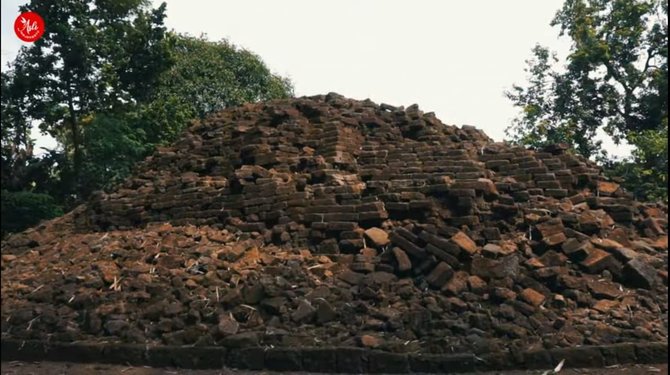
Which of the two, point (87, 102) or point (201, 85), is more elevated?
point (201, 85)

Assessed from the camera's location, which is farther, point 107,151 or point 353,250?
point 107,151

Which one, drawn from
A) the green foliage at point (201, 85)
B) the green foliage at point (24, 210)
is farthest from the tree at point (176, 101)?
the green foliage at point (24, 210)

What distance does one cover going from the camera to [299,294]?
6094 millimetres

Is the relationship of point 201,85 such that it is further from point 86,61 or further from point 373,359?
point 373,359

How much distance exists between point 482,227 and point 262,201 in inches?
105

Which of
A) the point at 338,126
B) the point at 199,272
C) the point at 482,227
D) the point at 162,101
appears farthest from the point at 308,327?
the point at 162,101

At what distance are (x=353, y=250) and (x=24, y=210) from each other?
8.66 meters

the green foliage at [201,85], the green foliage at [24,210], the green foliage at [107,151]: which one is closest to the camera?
the green foliage at [24,210]

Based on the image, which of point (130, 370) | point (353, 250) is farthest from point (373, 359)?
point (130, 370)

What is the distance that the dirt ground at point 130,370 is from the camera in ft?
16.7

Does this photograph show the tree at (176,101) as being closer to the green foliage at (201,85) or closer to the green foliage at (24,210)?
the green foliage at (201,85)

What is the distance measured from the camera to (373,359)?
5.17 metres

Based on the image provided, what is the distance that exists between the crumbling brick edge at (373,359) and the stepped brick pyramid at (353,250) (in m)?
0.12

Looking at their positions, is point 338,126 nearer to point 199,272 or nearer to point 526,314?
point 199,272
